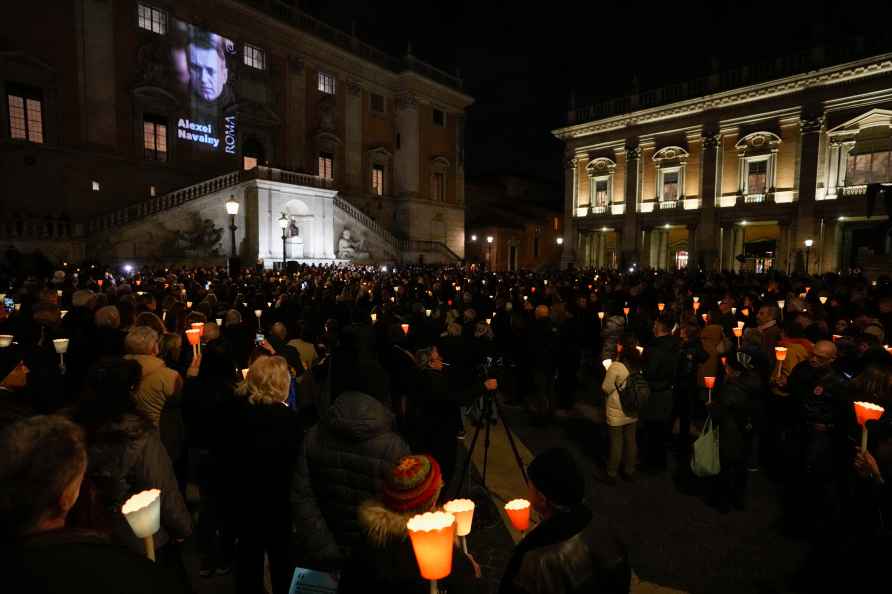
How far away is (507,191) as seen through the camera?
60875 millimetres

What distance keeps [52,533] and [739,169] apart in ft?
141

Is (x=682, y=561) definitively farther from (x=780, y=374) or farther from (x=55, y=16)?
(x=55, y=16)

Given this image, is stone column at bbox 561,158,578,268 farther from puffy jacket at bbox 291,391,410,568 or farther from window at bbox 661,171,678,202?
puffy jacket at bbox 291,391,410,568

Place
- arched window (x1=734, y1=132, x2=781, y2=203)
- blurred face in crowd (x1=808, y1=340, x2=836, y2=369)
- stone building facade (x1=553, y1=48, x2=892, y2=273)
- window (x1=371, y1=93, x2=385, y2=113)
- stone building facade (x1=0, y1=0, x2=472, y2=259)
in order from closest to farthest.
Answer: blurred face in crowd (x1=808, y1=340, x2=836, y2=369) → stone building facade (x1=0, y1=0, x2=472, y2=259) → stone building facade (x1=553, y1=48, x2=892, y2=273) → arched window (x1=734, y1=132, x2=781, y2=203) → window (x1=371, y1=93, x2=385, y2=113)

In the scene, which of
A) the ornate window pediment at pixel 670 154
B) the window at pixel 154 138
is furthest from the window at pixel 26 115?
the ornate window pediment at pixel 670 154

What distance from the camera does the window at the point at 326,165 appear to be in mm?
37656

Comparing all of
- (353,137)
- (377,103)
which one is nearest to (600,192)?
(377,103)

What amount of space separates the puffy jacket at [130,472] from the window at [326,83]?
127 feet

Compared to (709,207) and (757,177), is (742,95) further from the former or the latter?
(709,207)

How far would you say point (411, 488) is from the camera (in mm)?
2285

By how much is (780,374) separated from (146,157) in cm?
3205

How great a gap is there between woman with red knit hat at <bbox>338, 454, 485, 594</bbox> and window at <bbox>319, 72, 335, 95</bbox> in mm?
39693

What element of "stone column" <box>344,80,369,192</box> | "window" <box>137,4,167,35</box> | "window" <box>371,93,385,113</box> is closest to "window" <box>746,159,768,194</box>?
"window" <box>371,93,385,113</box>

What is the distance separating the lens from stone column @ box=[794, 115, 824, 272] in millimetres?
32844
